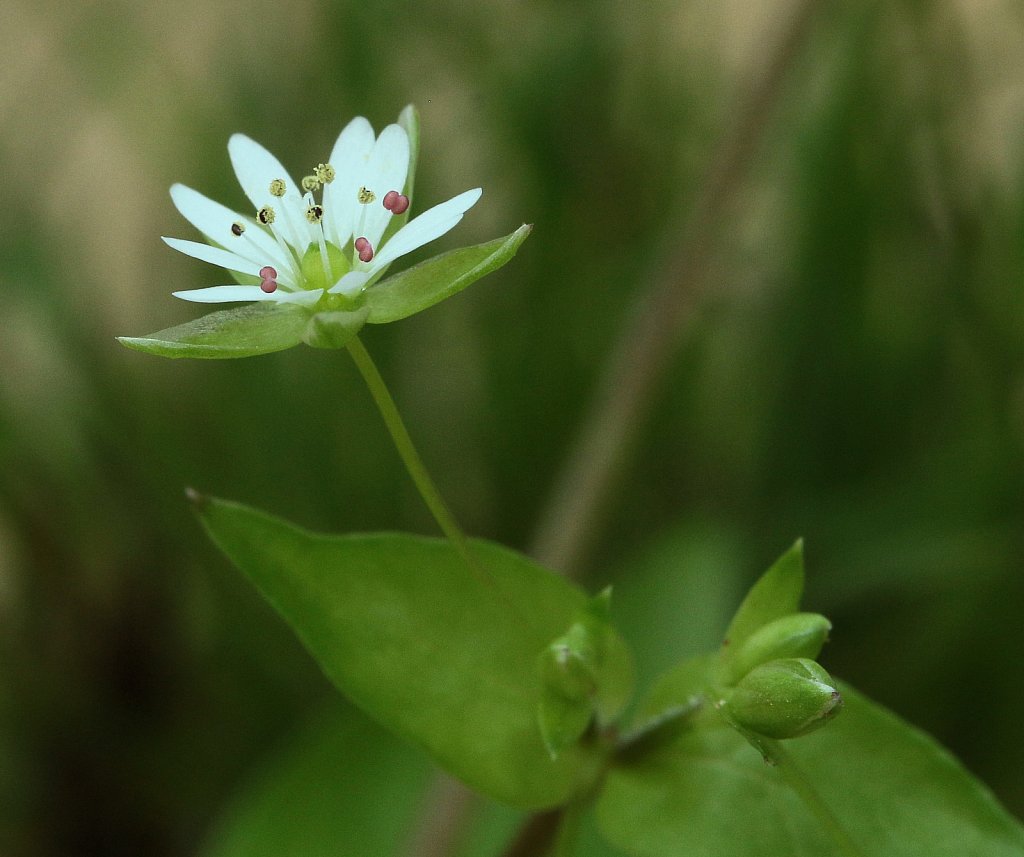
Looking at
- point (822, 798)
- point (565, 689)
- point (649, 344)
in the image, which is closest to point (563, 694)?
point (565, 689)

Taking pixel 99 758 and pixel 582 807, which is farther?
pixel 99 758

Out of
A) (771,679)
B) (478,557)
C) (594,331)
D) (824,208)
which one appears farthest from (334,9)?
(771,679)

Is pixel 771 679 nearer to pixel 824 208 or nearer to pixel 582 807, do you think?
pixel 582 807

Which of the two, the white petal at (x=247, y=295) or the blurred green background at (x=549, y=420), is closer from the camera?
the white petal at (x=247, y=295)

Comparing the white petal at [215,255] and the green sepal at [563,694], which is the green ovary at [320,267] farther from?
the green sepal at [563,694]

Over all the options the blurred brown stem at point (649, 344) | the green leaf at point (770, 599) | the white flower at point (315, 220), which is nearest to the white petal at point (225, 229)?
the white flower at point (315, 220)

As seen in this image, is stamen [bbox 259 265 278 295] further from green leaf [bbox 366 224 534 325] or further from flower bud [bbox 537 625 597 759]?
flower bud [bbox 537 625 597 759]

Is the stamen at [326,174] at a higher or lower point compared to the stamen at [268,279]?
higher
